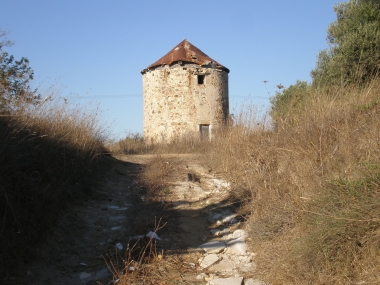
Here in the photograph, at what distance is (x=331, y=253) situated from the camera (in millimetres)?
3164

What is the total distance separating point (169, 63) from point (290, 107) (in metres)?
11.7

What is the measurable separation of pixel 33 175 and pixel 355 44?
7342 mm

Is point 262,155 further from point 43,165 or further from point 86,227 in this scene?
point 43,165

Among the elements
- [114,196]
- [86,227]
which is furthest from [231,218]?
[114,196]

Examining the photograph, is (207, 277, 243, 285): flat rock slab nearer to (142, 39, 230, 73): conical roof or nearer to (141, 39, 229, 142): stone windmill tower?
(141, 39, 229, 142): stone windmill tower

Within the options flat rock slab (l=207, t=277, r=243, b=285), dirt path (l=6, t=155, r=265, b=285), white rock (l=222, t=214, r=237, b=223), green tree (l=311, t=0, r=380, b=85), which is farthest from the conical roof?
flat rock slab (l=207, t=277, r=243, b=285)

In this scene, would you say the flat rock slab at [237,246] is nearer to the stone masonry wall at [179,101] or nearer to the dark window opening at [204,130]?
the stone masonry wall at [179,101]

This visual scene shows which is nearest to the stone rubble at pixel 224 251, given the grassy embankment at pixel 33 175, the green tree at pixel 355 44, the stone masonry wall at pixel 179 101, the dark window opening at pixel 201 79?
the grassy embankment at pixel 33 175

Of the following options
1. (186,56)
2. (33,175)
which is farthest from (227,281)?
(186,56)

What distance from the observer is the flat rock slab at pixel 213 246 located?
14.4 feet

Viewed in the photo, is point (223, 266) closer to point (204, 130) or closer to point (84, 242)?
point (84, 242)

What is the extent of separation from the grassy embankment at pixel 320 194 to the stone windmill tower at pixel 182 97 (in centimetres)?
1101

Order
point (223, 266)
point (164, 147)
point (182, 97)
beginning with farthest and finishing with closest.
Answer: point (182, 97)
point (164, 147)
point (223, 266)

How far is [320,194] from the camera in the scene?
11.7ft
